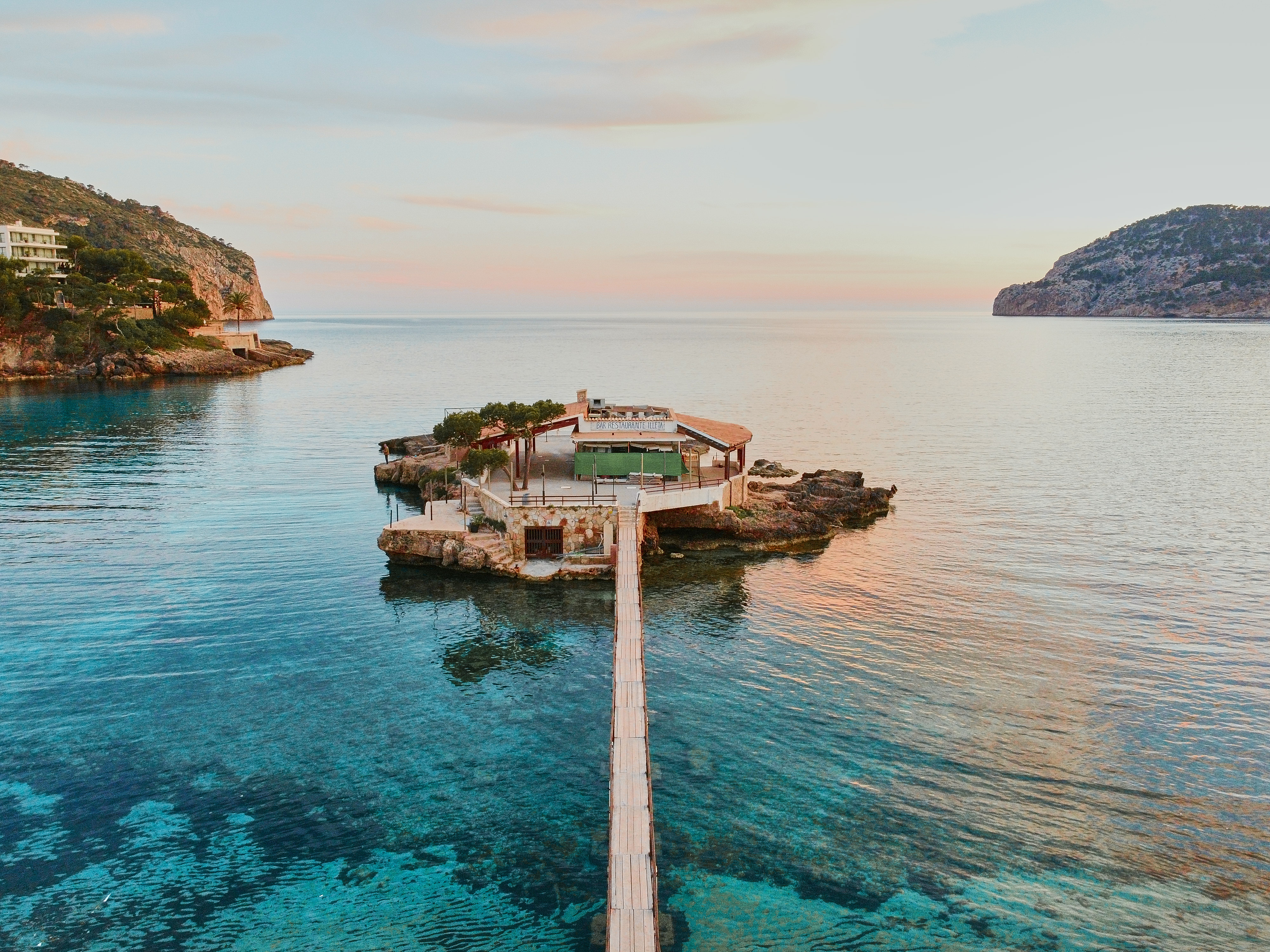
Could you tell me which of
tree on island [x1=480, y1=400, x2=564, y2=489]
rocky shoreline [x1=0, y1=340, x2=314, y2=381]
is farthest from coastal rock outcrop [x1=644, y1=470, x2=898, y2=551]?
Answer: rocky shoreline [x1=0, y1=340, x2=314, y2=381]

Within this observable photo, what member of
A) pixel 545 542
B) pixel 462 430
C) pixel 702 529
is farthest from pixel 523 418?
pixel 702 529

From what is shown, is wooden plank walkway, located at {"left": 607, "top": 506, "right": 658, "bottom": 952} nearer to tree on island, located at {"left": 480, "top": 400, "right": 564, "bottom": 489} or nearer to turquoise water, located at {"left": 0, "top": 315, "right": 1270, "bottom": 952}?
turquoise water, located at {"left": 0, "top": 315, "right": 1270, "bottom": 952}

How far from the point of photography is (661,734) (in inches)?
1166

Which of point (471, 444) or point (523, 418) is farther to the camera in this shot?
point (471, 444)

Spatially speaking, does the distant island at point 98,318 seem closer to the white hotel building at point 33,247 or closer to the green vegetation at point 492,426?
the white hotel building at point 33,247

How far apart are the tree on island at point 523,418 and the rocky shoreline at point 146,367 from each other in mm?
103512

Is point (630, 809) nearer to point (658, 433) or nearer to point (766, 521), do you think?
point (766, 521)

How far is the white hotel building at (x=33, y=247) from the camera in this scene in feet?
495

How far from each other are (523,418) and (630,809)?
33591mm

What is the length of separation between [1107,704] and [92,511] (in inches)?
2357

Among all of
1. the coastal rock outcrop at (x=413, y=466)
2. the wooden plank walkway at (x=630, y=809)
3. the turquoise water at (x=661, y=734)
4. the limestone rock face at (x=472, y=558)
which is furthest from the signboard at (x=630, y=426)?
the wooden plank walkway at (x=630, y=809)

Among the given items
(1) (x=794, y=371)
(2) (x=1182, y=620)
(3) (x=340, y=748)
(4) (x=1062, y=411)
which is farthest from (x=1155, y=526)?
(1) (x=794, y=371)

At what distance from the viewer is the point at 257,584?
143 ft

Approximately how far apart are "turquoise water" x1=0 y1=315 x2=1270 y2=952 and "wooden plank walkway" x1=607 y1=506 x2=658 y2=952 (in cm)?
211
